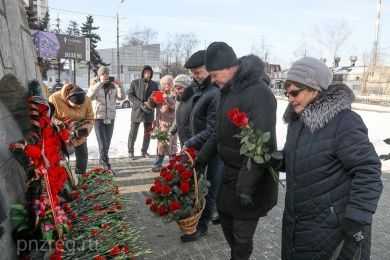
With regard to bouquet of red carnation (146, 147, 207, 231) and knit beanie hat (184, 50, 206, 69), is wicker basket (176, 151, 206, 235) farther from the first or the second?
knit beanie hat (184, 50, 206, 69)

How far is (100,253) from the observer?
255 centimetres

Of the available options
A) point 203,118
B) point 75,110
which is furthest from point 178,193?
point 75,110

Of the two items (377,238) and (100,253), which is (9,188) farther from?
(377,238)

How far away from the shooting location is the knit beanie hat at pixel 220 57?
290 cm

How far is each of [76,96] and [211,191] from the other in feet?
7.52

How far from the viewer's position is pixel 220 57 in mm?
2896

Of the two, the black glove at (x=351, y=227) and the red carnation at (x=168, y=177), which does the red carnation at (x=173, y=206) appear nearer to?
the red carnation at (x=168, y=177)

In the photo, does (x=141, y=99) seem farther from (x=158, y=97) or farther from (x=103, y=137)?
(x=103, y=137)

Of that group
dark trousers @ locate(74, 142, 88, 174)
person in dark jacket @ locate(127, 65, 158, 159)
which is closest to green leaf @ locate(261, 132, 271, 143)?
dark trousers @ locate(74, 142, 88, 174)

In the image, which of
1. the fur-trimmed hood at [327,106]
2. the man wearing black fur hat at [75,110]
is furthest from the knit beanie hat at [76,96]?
the fur-trimmed hood at [327,106]

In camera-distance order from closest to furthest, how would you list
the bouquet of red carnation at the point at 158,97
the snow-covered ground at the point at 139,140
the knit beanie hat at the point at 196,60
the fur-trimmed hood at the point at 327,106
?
the fur-trimmed hood at the point at 327,106 < the knit beanie hat at the point at 196,60 < the bouquet of red carnation at the point at 158,97 < the snow-covered ground at the point at 139,140

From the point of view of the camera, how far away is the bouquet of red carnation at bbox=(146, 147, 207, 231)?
3.58 meters

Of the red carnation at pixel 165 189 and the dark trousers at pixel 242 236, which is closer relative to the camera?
the dark trousers at pixel 242 236

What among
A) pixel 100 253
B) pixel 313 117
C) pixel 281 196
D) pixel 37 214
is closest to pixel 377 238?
A: pixel 281 196
